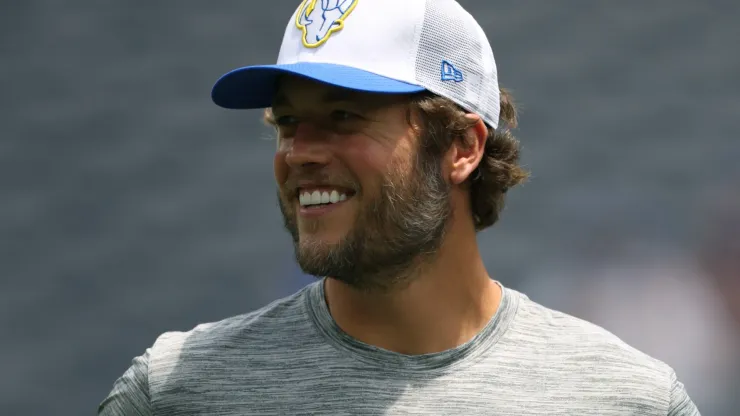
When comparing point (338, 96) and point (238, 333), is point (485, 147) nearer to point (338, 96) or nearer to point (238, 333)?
point (338, 96)

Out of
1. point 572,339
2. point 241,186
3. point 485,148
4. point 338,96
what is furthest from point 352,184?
point 241,186

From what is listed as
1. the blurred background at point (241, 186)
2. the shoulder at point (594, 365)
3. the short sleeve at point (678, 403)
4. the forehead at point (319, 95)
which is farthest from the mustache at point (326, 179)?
the blurred background at point (241, 186)

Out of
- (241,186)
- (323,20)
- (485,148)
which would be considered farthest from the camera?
(241,186)

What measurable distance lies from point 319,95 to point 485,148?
404 mm

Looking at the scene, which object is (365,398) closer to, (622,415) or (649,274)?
(622,415)

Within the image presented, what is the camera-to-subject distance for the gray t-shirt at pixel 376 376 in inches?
73.0

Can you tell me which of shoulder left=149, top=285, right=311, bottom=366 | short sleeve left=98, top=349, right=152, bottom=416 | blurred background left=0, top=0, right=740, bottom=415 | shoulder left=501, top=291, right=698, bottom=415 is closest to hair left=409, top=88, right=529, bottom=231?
shoulder left=501, top=291, right=698, bottom=415

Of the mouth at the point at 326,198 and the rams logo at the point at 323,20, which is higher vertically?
the rams logo at the point at 323,20

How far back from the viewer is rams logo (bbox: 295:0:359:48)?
1.92m

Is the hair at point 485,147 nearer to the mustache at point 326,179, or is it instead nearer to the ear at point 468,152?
the ear at point 468,152

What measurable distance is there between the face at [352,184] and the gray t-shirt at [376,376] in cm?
15

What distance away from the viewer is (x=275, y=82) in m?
1.96

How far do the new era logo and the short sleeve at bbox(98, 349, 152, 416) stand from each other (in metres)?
0.71

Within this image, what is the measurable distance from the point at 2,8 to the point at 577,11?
7.13 ft
